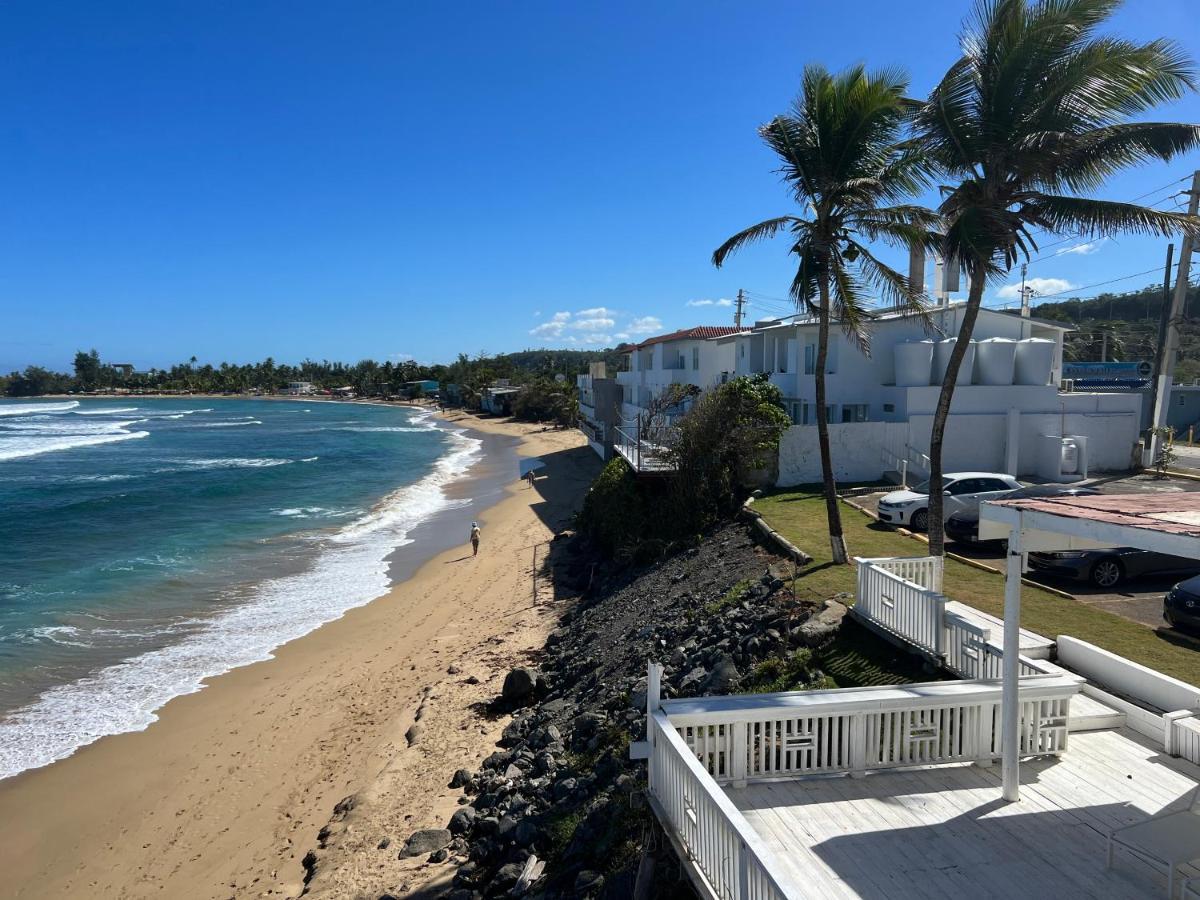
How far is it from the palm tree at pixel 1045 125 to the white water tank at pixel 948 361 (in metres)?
15.6

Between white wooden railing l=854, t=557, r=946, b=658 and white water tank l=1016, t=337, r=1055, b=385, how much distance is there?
738 inches

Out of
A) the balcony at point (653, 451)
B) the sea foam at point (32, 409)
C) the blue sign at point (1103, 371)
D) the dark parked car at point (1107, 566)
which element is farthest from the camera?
the sea foam at point (32, 409)

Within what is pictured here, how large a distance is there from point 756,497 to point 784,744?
15.9 meters

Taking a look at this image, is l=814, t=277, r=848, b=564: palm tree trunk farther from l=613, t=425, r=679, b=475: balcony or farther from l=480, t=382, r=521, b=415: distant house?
l=480, t=382, r=521, b=415: distant house

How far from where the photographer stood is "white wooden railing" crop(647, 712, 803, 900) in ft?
15.7

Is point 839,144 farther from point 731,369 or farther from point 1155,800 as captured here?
point 731,369

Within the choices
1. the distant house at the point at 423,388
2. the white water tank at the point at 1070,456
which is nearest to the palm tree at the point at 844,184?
the white water tank at the point at 1070,456

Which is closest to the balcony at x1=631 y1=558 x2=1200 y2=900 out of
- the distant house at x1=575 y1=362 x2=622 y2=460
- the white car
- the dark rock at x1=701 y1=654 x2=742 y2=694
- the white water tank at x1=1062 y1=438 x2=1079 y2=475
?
the dark rock at x1=701 y1=654 x2=742 y2=694

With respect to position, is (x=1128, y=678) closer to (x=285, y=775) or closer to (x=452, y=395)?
(x=285, y=775)

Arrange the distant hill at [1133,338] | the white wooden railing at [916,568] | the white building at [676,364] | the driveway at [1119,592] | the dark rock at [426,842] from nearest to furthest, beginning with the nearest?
the dark rock at [426,842]
the white wooden railing at [916,568]
the driveway at [1119,592]
the white building at [676,364]
the distant hill at [1133,338]

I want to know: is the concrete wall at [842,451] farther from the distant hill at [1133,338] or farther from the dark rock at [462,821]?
the distant hill at [1133,338]

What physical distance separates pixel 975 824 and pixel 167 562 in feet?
89.2

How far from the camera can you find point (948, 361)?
26.3 meters

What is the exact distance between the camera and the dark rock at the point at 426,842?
991cm
